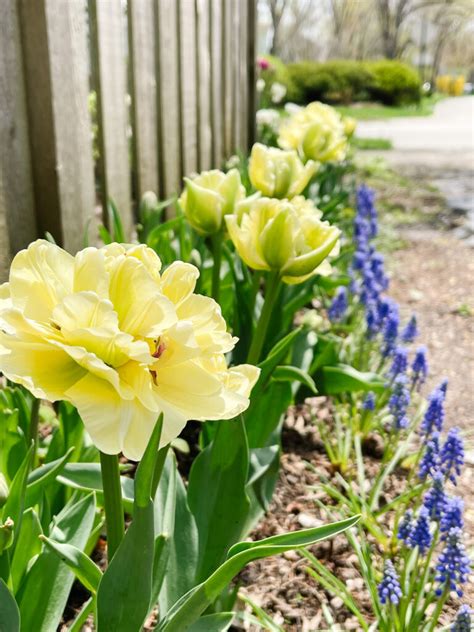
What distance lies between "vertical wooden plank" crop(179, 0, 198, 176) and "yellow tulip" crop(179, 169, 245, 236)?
2.02 meters

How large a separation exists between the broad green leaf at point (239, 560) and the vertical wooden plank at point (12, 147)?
3.85 feet

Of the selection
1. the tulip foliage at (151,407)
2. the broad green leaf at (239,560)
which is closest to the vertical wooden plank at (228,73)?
the tulip foliage at (151,407)

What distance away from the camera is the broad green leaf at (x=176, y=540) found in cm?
116

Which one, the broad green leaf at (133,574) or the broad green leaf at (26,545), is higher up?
the broad green leaf at (133,574)

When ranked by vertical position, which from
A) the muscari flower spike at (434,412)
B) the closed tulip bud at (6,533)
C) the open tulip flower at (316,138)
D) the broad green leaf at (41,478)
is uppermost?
the open tulip flower at (316,138)

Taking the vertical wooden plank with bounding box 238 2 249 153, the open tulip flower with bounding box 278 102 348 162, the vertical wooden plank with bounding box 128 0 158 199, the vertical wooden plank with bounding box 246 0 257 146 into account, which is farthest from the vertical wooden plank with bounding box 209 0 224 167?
the open tulip flower with bounding box 278 102 348 162

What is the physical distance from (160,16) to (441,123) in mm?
15349

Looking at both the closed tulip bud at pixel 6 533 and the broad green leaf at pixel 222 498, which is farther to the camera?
the broad green leaf at pixel 222 498

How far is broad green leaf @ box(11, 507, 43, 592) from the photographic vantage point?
3.69ft

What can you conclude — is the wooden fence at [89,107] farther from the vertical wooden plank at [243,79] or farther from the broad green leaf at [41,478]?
the vertical wooden plank at [243,79]

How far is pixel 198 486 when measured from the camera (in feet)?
4.13

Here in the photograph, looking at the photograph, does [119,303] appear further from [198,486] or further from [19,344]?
[198,486]

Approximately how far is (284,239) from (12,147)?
953 mm

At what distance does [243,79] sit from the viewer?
5.79 meters
